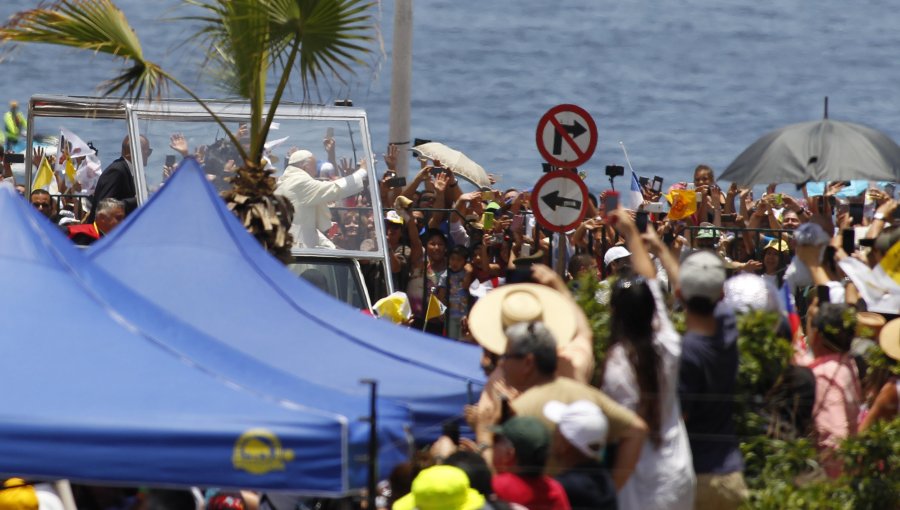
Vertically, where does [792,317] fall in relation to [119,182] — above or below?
below

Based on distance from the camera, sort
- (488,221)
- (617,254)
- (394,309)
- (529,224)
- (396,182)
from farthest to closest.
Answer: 1. (529,224)
2. (396,182)
3. (488,221)
4. (617,254)
5. (394,309)

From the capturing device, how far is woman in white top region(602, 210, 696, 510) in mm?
6770

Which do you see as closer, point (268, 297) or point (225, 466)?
point (225, 466)

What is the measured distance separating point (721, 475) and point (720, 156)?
4601 cm

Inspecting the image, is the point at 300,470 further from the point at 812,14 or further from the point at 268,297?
the point at 812,14

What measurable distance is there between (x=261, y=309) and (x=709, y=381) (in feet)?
8.34

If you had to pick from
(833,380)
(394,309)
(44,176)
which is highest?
(44,176)

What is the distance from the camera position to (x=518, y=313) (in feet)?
24.5

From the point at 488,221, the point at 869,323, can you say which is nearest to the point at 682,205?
the point at 488,221

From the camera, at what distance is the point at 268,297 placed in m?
8.67

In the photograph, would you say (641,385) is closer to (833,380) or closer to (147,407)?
(833,380)

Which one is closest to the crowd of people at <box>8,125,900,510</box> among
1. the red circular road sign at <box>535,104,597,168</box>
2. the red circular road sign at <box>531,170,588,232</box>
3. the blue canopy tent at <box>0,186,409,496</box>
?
the blue canopy tent at <box>0,186,409,496</box>

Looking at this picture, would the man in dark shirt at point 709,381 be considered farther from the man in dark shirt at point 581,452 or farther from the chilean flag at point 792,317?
the chilean flag at point 792,317

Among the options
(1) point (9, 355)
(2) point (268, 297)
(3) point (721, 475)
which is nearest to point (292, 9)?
(2) point (268, 297)
